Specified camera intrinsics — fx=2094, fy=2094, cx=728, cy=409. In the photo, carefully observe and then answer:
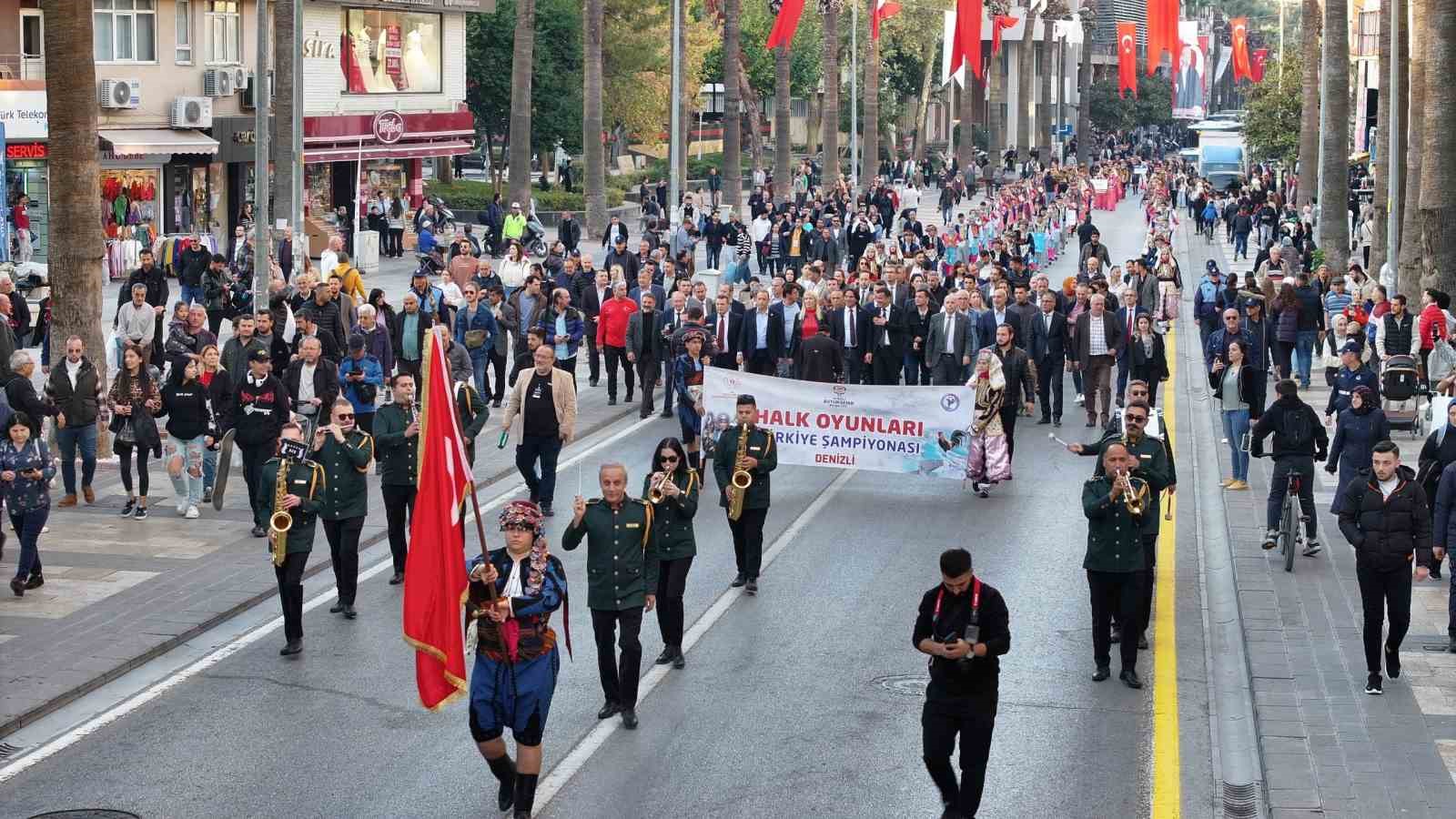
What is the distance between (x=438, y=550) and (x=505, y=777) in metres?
1.25

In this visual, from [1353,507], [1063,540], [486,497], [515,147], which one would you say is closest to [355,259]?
[515,147]

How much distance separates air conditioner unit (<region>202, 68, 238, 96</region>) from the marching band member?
41.7 m

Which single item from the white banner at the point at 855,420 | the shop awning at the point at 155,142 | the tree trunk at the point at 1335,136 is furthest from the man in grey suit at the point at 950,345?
the shop awning at the point at 155,142

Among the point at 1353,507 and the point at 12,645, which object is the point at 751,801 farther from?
the point at 12,645

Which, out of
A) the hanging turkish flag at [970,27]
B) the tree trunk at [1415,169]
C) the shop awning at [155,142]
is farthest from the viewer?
the hanging turkish flag at [970,27]

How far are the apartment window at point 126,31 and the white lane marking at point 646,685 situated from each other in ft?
107

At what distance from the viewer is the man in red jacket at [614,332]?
2692 centimetres

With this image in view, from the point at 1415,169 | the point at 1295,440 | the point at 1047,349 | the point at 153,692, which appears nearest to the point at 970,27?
the point at 1415,169

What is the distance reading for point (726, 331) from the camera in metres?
25.2

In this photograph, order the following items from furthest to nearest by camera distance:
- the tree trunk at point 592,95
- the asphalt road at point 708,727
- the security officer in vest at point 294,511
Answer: the tree trunk at point 592,95 → the security officer in vest at point 294,511 → the asphalt road at point 708,727

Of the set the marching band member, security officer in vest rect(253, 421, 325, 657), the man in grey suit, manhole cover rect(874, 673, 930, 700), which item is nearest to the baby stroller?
the man in grey suit

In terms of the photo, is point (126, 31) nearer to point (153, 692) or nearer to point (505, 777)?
point (153, 692)

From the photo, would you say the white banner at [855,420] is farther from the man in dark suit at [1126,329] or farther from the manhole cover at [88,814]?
the manhole cover at [88,814]

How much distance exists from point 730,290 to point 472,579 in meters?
15.1
